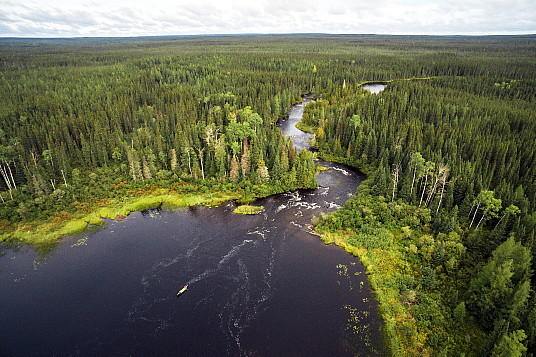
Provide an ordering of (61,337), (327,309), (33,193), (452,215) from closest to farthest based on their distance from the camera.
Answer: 1. (61,337)
2. (327,309)
3. (452,215)
4. (33,193)

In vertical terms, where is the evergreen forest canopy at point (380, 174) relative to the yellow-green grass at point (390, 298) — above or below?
above

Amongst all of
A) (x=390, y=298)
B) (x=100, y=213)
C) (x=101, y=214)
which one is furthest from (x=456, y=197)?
(x=100, y=213)

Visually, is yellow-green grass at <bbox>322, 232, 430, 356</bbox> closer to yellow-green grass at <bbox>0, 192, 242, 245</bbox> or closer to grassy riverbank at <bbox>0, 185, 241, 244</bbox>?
grassy riverbank at <bbox>0, 185, 241, 244</bbox>

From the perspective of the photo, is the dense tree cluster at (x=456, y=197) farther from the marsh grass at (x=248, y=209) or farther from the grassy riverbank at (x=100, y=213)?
the grassy riverbank at (x=100, y=213)

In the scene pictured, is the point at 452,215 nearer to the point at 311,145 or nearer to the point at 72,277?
the point at 311,145

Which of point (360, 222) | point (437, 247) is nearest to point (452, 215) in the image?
point (437, 247)

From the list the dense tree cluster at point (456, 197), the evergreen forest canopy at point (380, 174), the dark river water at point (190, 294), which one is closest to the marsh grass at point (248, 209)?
the dark river water at point (190, 294)

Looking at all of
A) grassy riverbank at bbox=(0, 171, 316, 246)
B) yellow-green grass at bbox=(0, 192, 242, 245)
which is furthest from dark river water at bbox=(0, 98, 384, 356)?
grassy riverbank at bbox=(0, 171, 316, 246)

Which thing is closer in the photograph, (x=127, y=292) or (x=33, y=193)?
(x=127, y=292)
